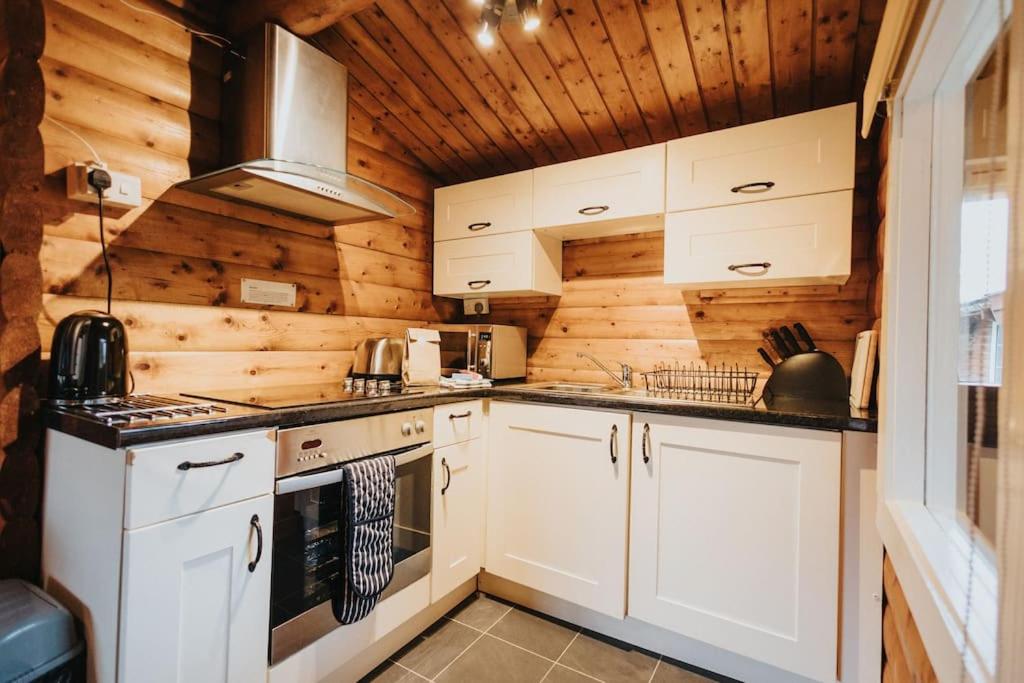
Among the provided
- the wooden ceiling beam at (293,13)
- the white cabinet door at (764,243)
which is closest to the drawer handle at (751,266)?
the white cabinet door at (764,243)

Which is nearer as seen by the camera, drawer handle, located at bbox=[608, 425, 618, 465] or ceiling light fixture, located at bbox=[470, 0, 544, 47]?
ceiling light fixture, located at bbox=[470, 0, 544, 47]

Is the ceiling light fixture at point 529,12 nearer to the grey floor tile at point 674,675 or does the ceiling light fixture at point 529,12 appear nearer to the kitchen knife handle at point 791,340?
the kitchen knife handle at point 791,340

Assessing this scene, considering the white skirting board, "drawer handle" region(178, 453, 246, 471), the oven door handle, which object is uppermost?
"drawer handle" region(178, 453, 246, 471)

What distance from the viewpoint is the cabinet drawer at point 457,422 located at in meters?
1.92

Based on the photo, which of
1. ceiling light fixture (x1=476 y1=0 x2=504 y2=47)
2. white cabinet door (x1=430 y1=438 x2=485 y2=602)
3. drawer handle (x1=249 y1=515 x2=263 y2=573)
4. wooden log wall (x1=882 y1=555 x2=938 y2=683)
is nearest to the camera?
wooden log wall (x1=882 y1=555 x2=938 y2=683)

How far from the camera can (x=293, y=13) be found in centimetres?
171

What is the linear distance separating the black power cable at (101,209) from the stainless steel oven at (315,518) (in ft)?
2.58

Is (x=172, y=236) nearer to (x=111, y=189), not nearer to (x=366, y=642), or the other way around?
(x=111, y=189)

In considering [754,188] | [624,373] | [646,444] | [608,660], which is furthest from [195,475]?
[754,188]

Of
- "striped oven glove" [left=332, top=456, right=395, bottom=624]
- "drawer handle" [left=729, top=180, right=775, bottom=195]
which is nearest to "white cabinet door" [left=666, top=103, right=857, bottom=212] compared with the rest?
"drawer handle" [left=729, top=180, right=775, bottom=195]

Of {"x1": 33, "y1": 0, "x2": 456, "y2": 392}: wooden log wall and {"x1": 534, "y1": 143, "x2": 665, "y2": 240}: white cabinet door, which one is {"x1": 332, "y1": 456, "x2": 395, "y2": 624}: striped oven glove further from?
{"x1": 534, "y1": 143, "x2": 665, "y2": 240}: white cabinet door

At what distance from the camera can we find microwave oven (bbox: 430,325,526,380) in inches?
97.0

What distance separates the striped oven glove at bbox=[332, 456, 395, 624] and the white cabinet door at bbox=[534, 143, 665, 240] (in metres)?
1.43

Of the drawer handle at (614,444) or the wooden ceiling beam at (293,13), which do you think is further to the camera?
the drawer handle at (614,444)
